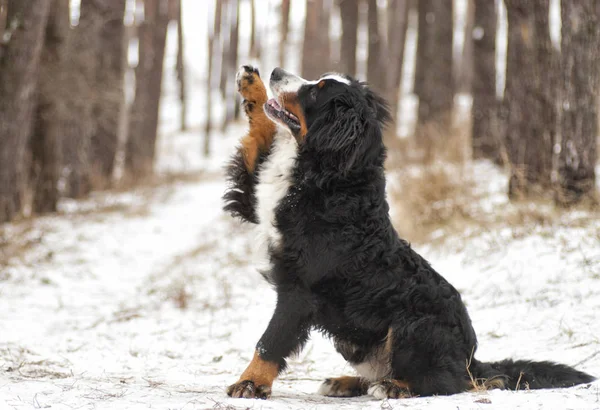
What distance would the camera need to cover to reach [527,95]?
8984 mm

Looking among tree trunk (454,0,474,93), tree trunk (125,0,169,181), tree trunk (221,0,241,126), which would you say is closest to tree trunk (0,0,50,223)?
tree trunk (125,0,169,181)

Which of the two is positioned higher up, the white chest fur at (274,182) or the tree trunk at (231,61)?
the tree trunk at (231,61)

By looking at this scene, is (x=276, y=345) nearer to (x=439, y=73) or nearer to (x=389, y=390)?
(x=389, y=390)

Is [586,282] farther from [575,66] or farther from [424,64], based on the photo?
[424,64]

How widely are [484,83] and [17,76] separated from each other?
833cm

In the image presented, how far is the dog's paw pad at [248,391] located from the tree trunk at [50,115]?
30.2 feet

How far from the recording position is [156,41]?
75.4 ft

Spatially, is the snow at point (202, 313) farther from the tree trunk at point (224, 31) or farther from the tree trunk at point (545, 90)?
the tree trunk at point (224, 31)

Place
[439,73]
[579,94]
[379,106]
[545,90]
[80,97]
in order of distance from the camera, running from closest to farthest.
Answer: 1. [379,106]
2. [579,94]
3. [545,90]
4. [80,97]
5. [439,73]

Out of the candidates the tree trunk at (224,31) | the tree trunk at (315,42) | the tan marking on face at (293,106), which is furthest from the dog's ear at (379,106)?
the tree trunk at (224,31)

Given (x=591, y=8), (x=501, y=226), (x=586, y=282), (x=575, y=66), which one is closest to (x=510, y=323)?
(x=586, y=282)

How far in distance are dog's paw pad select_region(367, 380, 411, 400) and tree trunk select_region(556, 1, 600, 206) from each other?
4.48 metres

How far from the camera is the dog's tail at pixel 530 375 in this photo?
384 cm

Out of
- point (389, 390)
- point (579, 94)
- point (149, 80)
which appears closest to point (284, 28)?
point (149, 80)
